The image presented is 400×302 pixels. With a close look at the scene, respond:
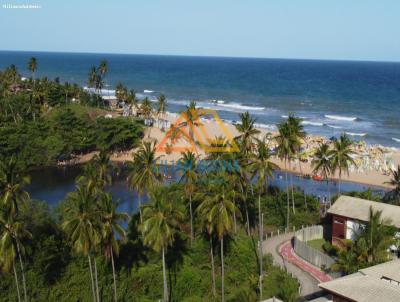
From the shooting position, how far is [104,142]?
9225cm

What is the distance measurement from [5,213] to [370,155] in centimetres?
7141

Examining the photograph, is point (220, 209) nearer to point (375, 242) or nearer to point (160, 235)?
point (160, 235)

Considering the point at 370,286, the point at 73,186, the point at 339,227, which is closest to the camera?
the point at 370,286

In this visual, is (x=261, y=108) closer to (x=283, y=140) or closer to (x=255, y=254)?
(x=283, y=140)

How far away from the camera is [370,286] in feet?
101

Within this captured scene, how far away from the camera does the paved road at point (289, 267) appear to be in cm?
4059

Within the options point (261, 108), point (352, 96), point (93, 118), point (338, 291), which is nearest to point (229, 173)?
point (338, 291)

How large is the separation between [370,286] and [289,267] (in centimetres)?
1449

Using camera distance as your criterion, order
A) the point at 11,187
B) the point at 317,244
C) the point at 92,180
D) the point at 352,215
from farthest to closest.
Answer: the point at 317,244, the point at 352,215, the point at 92,180, the point at 11,187

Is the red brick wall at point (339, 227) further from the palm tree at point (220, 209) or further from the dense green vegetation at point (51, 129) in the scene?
the dense green vegetation at point (51, 129)

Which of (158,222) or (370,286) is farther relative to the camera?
(158,222)

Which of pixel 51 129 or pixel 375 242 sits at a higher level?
pixel 51 129

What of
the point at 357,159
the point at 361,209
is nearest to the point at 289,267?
the point at 361,209

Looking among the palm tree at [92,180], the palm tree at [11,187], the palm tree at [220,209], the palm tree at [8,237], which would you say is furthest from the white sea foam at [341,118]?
the palm tree at [8,237]
